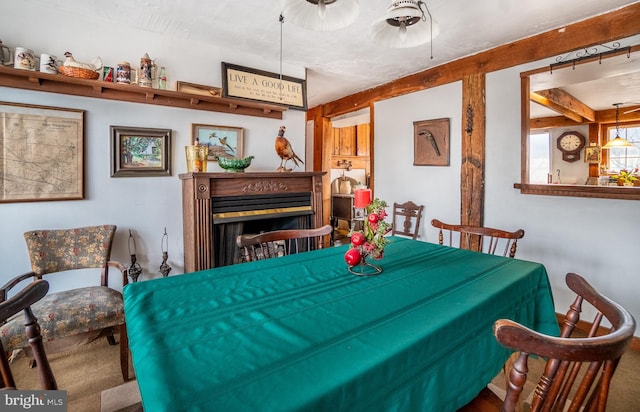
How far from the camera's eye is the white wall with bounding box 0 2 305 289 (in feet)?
7.09

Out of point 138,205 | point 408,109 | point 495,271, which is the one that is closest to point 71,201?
point 138,205

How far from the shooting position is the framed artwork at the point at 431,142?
3461 mm

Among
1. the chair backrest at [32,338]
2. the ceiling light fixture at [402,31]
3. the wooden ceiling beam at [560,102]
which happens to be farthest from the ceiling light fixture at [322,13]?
the wooden ceiling beam at [560,102]

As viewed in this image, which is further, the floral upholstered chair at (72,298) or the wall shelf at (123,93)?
the wall shelf at (123,93)

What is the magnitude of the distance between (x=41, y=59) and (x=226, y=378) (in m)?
2.62

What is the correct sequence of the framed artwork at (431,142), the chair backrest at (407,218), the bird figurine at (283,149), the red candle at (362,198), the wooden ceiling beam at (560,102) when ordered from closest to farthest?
the red candle at (362,198) < the bird figurine at (283,149) < the framed artwork at (431,142) < the chair backrest at (407,218) < the wooden ceiling beam at (560,102)

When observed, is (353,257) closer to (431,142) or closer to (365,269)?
(365,269)

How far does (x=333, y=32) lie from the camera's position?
8.75ft

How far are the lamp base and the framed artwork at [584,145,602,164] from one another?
7.22 meters

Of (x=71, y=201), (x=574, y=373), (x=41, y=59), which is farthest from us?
(x=71, y=201)

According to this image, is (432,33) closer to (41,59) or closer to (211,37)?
(211,37)

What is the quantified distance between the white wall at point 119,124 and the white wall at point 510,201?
1951mm

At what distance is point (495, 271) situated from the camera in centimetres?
148

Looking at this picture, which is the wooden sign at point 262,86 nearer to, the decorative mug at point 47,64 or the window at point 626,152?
the decorative mug at point 47,64
